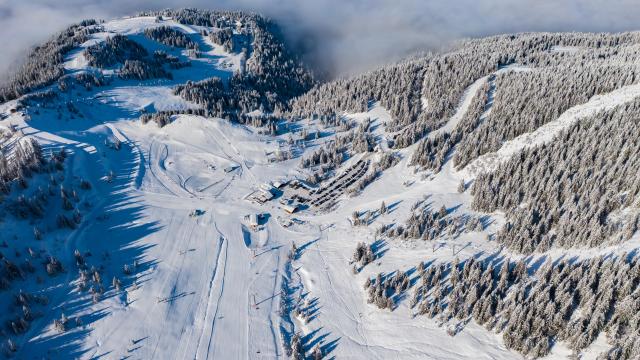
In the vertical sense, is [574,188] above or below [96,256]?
above

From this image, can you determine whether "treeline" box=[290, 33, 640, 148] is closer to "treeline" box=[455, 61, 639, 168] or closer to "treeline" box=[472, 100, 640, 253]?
"treeline" box=[455, 61, 639, 168]

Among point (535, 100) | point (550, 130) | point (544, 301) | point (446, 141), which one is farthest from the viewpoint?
point (446, 141)

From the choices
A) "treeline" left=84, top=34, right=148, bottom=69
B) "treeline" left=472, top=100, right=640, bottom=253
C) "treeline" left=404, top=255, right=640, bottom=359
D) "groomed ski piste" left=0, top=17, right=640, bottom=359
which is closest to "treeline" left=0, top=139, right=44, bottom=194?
"groomed ski piste" left=0, top=17, right=640, bottom=359

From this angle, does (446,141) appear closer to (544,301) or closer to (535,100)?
(535,100)

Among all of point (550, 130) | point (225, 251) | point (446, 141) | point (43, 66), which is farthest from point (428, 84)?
point (43, 66)

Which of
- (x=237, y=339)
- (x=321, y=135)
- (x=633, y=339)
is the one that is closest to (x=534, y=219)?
(x=633, y=339)
